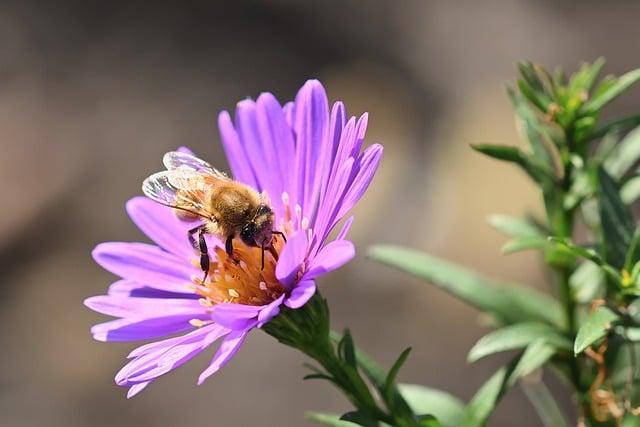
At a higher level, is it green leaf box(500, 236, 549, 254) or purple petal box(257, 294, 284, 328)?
green leaf box(500, 236, 549, 254)

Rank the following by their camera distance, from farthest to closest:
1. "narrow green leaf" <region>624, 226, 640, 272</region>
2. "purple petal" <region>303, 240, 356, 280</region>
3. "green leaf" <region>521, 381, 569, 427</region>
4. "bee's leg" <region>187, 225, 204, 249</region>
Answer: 1. "green leaf" <region>521, 381, 569, 427</region>
2. "bee's leg" <region>187, 225, 204, 249</region>
3. "narrow green leaf" <region>624, 226, 640, 272</region>
4. "purple petal" <region>303, 240, 356, 280</region>

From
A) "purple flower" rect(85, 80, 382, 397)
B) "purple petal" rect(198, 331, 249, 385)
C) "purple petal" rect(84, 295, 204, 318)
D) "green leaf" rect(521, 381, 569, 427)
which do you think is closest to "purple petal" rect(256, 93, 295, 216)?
"purple flower" rect(85, 80, 382, 397)

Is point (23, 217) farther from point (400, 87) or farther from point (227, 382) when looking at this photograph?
point (400, 87)

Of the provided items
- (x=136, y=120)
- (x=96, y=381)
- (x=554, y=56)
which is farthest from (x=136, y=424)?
(x=554, y=56)

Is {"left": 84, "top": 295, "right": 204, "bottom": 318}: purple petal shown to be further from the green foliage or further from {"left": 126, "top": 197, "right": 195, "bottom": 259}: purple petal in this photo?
the green foliage

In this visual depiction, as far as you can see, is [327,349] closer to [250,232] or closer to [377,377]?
[377,377]

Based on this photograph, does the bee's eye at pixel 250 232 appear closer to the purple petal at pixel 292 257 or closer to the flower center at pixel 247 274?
the flower center at pixel 247 274
